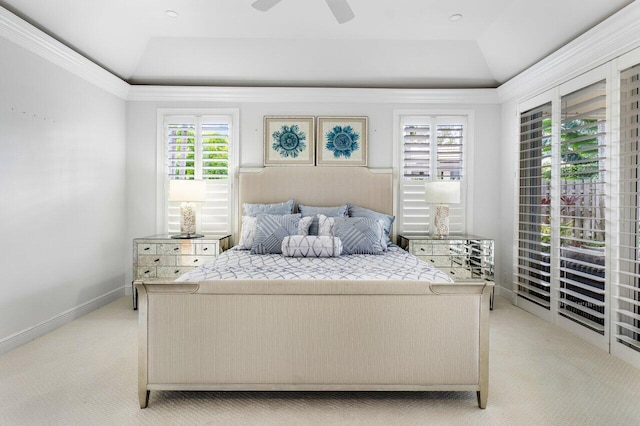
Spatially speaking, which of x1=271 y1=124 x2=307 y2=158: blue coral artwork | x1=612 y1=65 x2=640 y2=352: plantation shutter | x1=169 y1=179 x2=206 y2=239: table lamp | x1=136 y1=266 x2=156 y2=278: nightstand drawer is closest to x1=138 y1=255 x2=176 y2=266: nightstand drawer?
x1=136 y1=266 x2=156 y2=278: nightstand drawer

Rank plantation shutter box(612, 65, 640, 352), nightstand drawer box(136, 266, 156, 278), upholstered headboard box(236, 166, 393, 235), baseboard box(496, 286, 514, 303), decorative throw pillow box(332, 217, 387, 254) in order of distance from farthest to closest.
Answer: upholstered headboard box(236, 166, 393, 235), baseboard box(496, 286, 514, 303), nightstand drawer box(136, 266, 156, 278), decorative throw pillow box(332, 217, 387, 254), plantation shutter box(612, 65, 640, 352)

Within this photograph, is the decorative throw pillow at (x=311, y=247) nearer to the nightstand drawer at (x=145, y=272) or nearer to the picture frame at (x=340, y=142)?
the picture frame at (x=340, y=142)

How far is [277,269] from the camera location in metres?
2.59

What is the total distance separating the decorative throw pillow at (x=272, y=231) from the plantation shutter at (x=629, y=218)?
274cm

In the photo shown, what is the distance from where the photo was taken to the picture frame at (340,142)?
4453 millimetres

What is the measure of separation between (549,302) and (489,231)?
3.91 feet

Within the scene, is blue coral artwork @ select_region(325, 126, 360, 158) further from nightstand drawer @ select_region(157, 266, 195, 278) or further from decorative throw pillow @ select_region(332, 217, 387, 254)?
nightstand drawer @ select_region(157, 266, 195, 278)

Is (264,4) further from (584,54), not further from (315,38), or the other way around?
(584,54)

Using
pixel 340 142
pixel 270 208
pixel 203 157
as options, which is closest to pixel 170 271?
pixel 270 208

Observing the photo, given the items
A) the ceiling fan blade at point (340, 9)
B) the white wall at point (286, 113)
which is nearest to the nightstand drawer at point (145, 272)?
the white wall at point (286, 113)

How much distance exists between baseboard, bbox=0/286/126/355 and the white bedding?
5.44 feet

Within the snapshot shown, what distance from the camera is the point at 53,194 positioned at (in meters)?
3.27

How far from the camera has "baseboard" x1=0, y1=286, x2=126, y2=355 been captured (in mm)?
2816

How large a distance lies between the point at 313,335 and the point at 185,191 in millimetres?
2671
